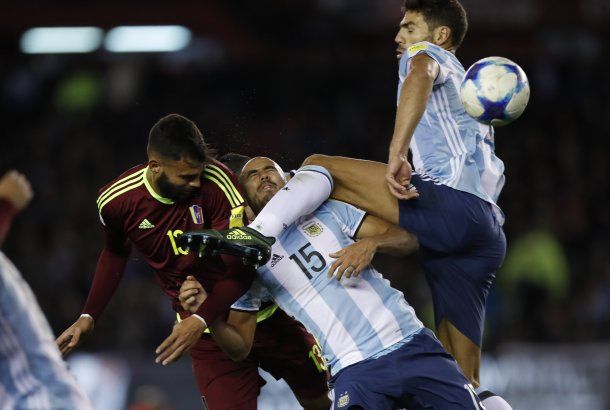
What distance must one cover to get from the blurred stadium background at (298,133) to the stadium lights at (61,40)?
90mm

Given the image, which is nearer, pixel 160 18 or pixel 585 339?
pixel 585 339

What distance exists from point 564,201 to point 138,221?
9151 mm

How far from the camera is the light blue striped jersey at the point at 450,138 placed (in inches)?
213

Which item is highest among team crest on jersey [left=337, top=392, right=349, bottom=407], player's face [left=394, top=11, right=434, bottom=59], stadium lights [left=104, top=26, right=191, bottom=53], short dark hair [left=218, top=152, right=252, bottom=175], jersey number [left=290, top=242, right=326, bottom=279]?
player's face [left=394, top=11, right=434, bottom=59]

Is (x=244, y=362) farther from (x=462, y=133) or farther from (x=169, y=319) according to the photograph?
(x=169, y=319)

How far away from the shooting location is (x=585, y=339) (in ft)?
39.3

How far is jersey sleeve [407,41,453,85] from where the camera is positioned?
5387 millimetres

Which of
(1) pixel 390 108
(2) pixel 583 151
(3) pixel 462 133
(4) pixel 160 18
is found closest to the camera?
(3) pixel 462 133

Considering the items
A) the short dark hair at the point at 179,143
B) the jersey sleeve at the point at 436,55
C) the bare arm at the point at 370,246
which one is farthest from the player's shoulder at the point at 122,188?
the jersey sleeve at the point at 436,55

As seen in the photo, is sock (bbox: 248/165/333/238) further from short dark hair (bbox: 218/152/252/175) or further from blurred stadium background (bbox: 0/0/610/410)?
blurred stadium background (bbox: 0/0/610/410)

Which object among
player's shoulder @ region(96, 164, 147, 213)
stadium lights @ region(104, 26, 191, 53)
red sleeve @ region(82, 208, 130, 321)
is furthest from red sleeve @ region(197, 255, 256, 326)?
stadium lights @ region(104, 26, 191, 53)

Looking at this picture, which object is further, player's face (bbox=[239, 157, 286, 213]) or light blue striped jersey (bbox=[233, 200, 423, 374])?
player's face (bbox=[239, 157, 286, 213])

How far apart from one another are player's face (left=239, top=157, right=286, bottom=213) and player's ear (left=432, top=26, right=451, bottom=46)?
1087 mm

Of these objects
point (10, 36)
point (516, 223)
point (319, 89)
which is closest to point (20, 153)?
point (10, 36)
